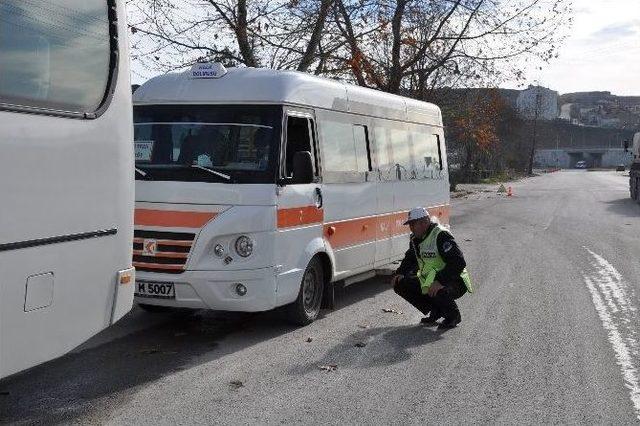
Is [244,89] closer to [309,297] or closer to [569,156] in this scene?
[309,297]

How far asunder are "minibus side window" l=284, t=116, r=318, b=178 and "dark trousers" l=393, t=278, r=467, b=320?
159 cm

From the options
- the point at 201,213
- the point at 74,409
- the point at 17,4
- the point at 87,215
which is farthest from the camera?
the point at 201,213

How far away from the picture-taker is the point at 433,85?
109ft

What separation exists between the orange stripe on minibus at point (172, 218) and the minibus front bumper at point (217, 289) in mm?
458

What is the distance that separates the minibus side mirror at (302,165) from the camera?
7477 mm

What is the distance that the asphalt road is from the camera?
5438 millimetres

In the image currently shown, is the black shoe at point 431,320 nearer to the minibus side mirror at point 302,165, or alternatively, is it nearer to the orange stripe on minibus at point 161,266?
the minibus side mirror at point 302,165

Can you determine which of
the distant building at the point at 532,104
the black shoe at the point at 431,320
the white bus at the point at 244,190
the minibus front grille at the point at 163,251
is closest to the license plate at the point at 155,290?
the white bus at the point at 244,190

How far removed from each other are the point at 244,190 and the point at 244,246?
0.53m

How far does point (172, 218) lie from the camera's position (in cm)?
722

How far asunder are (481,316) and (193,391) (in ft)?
13.5

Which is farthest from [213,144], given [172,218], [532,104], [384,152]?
[532,104]

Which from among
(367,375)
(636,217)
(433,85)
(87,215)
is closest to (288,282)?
(367,375)

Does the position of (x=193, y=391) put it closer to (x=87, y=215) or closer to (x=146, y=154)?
(x=87, y=215)
